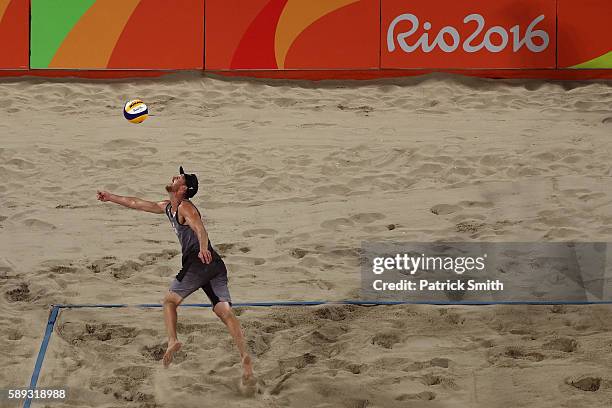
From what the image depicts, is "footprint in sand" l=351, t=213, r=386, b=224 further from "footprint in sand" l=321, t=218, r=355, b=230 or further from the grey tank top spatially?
the grey tank top

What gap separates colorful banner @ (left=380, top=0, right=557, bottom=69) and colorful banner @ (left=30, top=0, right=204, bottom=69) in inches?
62.3

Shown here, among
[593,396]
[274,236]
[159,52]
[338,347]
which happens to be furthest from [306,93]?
[593,396]

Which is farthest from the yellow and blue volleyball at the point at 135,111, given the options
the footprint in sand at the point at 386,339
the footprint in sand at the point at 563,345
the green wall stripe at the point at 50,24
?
the footprint in sand at the point at 563,345

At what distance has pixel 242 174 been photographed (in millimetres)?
6062

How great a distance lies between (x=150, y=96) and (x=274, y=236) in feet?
6.20

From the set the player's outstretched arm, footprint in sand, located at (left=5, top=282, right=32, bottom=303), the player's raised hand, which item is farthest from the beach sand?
the player's raised hand

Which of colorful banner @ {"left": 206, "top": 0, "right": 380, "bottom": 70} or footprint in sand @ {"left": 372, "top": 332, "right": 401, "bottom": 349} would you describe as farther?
colorful banner @ {"left": 206, "top": 0, "right": 380, "bottom": 70}

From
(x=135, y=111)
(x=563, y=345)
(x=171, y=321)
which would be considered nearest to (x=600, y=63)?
(x=563, y=345)

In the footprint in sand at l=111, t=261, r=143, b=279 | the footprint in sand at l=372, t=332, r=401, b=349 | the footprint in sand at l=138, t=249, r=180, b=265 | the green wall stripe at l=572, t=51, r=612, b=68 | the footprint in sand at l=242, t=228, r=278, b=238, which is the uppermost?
the green wall stripe at l=572, t=51, r=612, b=68

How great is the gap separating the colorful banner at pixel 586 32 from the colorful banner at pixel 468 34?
0.09m

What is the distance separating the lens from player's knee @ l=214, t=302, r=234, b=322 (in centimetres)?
484

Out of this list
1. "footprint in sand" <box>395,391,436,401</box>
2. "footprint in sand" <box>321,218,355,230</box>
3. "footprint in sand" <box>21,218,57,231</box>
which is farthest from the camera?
"footprint in sand" <box>321,218,355,230</box>

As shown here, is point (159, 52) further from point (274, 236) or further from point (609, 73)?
point (609, 73)

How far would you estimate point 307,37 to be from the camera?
264 inches
